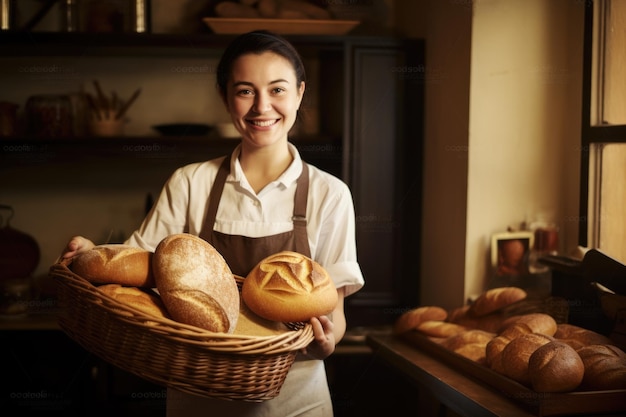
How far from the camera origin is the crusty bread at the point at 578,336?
4.87ft

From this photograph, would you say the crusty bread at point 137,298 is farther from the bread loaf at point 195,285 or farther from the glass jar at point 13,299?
the glass jar at point 13,299

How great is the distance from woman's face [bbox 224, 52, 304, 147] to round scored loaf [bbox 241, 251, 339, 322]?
0.82ft

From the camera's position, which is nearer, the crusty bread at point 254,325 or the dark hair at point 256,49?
the crusty bread at point 254,325

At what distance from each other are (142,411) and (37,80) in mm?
1239

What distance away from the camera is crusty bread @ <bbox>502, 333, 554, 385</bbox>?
140 centimetres

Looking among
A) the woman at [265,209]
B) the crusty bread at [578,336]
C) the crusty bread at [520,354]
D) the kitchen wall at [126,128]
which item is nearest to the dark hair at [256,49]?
the woman at [265,209]

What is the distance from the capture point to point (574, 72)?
71.1 inches

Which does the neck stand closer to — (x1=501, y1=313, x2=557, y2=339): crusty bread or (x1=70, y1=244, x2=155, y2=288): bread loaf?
(x1=70, y1=244, x2=155, y2=288): bread loaf

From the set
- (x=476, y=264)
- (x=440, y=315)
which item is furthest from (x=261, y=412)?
(x=476, y=264)

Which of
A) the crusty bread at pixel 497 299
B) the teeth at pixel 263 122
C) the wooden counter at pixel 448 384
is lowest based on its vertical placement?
the wooden counter at pixel 448 384

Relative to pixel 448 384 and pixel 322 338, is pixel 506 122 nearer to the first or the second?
pixel 448 384

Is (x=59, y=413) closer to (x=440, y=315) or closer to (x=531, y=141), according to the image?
(x=440, y=315)

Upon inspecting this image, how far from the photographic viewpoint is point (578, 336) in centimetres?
151

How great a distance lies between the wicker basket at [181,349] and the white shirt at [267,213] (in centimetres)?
26
